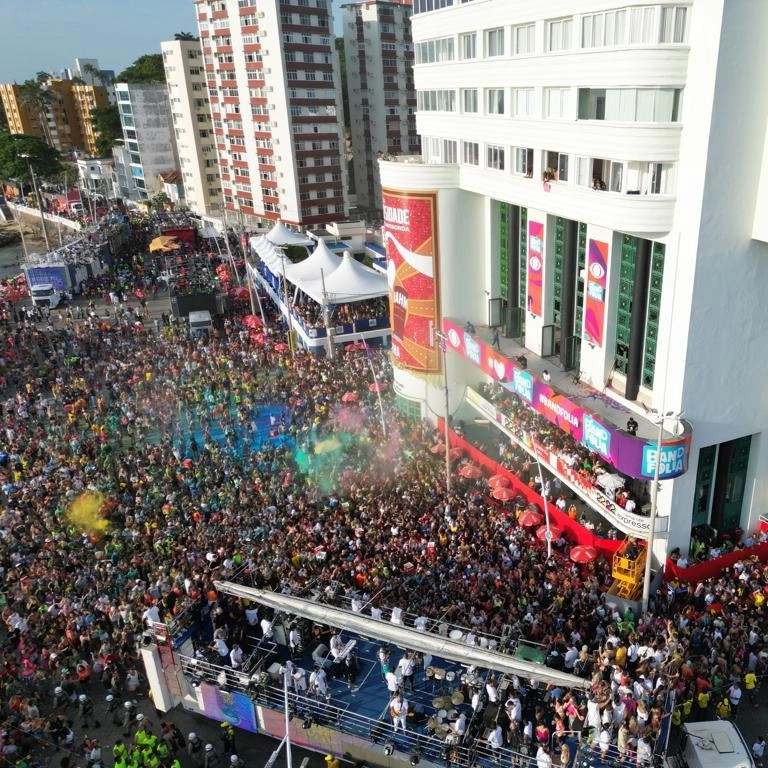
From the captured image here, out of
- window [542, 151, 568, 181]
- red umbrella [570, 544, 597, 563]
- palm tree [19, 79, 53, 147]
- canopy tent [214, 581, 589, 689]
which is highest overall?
palm tree [19, 79, 53, 147]

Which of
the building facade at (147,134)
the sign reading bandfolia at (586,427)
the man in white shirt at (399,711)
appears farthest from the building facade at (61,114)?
the man in white shirt at (399,711)

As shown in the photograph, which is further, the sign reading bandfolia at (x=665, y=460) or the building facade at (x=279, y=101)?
the building facade at (x=279, y=101)

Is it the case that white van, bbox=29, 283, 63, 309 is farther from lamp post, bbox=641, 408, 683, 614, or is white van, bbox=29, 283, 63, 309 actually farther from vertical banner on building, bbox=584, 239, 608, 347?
lamp post, bbox=641, 408, 683, 614

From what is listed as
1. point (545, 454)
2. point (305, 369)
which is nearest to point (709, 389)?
point (545, 454)

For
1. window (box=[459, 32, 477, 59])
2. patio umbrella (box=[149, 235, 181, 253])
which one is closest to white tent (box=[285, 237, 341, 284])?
window (box=[459, 32, 477, 59])

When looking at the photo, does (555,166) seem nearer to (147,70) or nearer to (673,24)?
(673,24)

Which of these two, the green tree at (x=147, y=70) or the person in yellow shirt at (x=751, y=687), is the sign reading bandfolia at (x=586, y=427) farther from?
the green tree at (x=147, y=70)
